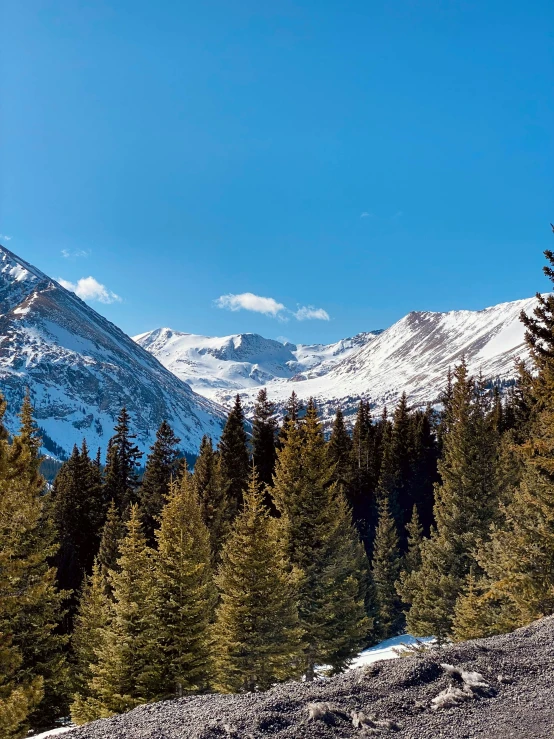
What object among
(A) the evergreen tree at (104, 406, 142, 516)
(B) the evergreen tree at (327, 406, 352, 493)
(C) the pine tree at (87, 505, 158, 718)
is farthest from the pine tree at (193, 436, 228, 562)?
(B) the evergreen tree at (327, 406, 352, 493)

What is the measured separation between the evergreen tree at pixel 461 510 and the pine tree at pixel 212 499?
565 inches

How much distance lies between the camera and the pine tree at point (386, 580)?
153 ft

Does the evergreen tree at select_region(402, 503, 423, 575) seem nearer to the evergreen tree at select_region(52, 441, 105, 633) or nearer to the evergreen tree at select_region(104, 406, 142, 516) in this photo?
the evergreen tree at select_region(104, 406, 142, 516)

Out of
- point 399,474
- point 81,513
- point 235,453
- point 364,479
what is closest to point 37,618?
point 235,453

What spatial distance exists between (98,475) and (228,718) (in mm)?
45171

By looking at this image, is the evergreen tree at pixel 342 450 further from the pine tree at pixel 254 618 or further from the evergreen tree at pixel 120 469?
the pine tree at pixel 254 618

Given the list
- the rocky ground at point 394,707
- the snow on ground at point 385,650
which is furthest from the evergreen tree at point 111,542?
the rocky ground at point 394,707

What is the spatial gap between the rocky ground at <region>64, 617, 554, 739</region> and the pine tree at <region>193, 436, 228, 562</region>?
2407 centimetres

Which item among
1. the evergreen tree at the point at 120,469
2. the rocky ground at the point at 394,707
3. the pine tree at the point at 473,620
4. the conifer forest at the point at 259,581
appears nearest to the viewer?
the rocky ground at the point at 394,707

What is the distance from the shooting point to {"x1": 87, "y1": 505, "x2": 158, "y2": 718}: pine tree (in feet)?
57.2

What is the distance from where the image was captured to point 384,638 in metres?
46.0

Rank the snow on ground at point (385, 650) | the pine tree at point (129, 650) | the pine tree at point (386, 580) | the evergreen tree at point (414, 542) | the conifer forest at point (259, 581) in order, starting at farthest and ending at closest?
the pine tree at point (386, 580)
the evergreen tree at point (414, 542)
the snow on ground at point (385, 650)
the conifer forest at point (259, 581)
the pine tree at point (129, 650)

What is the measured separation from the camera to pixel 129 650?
17.7 metres

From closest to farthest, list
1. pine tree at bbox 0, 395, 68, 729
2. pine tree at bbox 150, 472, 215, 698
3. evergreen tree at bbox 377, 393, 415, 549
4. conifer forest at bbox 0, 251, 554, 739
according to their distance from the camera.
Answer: conifer forest at bbox 0, 251, 554, 739 → pine tree at bbox 150, 472, 215, 698 → pine tree at bbox 0, 395, 68, 729 → evergreen tree at bbox 377, 393, 415, 549
